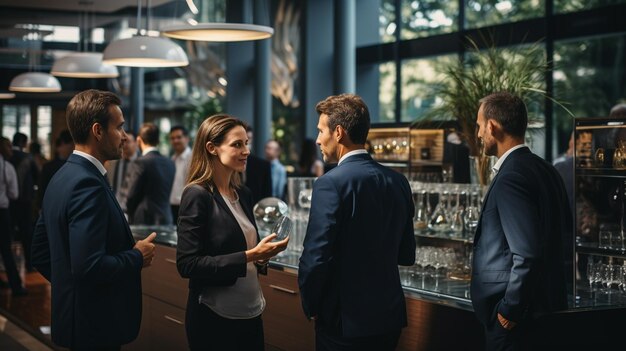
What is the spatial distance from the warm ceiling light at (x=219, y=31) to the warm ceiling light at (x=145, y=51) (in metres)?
0.32

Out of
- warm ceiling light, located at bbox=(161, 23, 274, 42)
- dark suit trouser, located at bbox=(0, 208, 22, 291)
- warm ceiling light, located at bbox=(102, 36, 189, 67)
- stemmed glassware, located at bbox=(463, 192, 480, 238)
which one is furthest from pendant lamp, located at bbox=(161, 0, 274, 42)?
dark suit trouser, located at bbox=(0, 208, 22, 291)

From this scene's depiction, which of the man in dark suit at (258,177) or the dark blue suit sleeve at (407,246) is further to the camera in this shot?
the man in dark suit at (258,177)

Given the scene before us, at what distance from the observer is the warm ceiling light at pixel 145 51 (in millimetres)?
5801

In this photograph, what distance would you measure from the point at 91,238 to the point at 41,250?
46 cm

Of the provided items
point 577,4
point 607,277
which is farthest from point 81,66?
point 607,277

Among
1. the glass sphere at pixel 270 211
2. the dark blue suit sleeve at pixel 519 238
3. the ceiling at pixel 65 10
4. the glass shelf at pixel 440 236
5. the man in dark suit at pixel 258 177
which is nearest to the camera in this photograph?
the dark blue suit sleeve at pixel 519 238

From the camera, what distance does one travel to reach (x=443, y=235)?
4.46m

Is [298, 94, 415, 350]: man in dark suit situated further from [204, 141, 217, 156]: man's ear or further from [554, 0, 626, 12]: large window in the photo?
[554, 0, 626, 12]: large window

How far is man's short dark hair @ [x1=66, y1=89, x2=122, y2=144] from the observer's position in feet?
10.1

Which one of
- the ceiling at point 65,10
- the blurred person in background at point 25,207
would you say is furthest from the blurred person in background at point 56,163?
the ceiling at point 65,10

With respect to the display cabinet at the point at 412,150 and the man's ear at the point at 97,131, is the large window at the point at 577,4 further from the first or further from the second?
the man's ear at the point at 97,131

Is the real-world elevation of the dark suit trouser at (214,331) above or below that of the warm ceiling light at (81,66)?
below

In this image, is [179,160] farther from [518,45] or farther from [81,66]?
[518,45]

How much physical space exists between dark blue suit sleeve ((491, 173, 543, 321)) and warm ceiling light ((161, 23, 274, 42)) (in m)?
2.47
